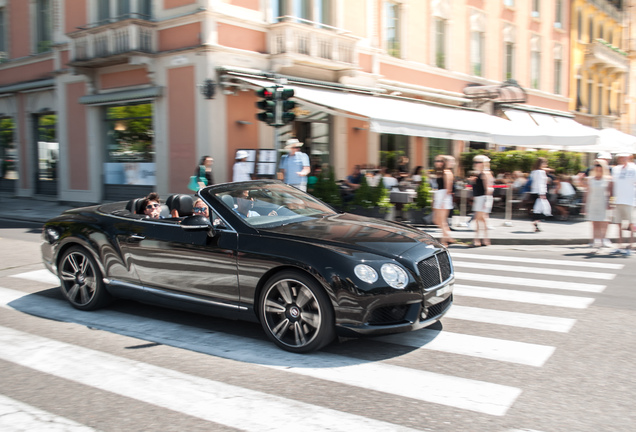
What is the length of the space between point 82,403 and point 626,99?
5121cm

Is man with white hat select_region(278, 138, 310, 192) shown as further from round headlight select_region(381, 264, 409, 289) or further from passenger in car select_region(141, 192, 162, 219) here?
round headlight select_region(381, 264, 409, 289)

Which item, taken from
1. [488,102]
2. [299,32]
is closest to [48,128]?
[299,32]

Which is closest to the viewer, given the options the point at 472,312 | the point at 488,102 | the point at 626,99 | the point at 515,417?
the point at 515,417

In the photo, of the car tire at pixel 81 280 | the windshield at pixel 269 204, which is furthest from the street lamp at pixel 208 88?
Result: the windshield at pixel 269 204

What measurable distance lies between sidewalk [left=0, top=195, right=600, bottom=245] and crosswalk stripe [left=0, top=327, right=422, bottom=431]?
27.8ft

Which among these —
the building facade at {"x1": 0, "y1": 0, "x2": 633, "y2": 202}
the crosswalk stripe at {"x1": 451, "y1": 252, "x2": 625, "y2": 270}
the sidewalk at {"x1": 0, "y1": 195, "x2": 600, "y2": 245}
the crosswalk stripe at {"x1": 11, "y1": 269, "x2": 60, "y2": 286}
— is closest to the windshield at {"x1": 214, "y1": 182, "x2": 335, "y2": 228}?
the crosswalk stripe at {"x1": 11, "y1": 269, "x2": 60, "y2": 286}

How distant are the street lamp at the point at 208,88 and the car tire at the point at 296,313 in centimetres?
1146

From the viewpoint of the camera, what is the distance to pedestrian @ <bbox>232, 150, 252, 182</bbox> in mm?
14961

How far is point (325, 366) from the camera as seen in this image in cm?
427

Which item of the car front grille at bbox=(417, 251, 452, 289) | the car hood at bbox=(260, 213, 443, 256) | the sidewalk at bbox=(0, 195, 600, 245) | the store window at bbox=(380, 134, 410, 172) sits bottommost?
the sidewalk at bbox=(0, 195, 600, 245)

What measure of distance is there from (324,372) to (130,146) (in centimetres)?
1530

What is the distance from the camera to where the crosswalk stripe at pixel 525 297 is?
6.28 meters

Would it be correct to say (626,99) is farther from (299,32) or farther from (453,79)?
(299,32)

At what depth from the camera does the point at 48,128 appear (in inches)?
819
